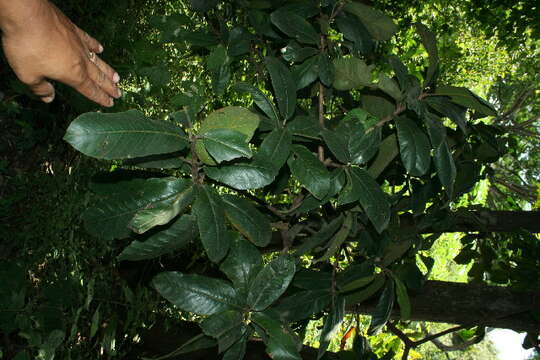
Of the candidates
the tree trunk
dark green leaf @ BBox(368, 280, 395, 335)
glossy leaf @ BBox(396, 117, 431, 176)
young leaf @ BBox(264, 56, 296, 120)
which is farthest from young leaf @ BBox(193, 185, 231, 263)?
the tree trunk

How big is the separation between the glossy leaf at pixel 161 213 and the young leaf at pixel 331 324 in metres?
0.65

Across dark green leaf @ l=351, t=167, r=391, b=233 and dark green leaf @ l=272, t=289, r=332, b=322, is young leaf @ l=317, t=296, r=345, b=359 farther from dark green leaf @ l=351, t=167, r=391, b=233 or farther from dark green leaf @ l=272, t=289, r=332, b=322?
dark green leaf @ l=351, t=167, r=391, b=233

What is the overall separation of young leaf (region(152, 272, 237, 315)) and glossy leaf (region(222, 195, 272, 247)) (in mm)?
152

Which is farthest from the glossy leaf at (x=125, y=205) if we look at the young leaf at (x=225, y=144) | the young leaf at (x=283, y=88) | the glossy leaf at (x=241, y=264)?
the young leaf at (x=283, y=88)

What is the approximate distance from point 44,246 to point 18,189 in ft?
1.22

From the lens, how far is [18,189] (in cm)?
269

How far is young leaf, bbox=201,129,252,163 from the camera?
963 millimetres

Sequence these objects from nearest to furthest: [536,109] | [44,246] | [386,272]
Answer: [386,272] → [44,246] → [536,109]

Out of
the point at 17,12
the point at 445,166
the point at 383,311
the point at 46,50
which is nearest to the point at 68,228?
the point at 46,50

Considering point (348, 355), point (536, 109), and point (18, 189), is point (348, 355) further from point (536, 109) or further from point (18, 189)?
point (536, 109)

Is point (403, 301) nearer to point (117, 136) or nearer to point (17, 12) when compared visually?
point (117, 136)

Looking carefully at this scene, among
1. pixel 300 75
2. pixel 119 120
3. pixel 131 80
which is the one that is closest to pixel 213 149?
pixel 119 120

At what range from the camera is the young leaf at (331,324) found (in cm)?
145

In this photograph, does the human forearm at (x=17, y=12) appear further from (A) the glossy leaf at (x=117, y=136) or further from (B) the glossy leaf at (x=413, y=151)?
(B) the glossy leaf at (x=413, y=151)
